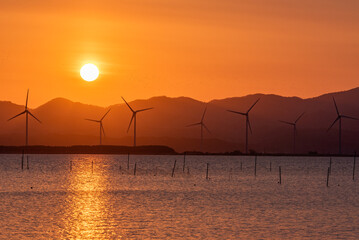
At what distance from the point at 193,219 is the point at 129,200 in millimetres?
24936

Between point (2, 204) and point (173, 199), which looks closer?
point (2, 204)

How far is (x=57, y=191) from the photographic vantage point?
10825 centimetres

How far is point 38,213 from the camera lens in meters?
72.1

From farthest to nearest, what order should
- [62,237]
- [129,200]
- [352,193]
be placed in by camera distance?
[352,193]
[129,200]
[62,237]

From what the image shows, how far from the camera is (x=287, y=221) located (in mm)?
65688

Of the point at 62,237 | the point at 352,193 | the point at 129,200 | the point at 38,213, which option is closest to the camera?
the point at 62,237

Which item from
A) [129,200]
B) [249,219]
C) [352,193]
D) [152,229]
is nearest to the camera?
[152,229]

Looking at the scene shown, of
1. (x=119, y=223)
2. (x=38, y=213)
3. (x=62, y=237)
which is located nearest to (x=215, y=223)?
(x=119, y=223)

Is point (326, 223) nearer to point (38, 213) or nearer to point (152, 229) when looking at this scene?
point (152, 229)

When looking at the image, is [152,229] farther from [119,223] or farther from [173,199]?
[173,199]

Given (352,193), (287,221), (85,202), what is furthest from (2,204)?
(352,193)

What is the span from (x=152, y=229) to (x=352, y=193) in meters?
57.9

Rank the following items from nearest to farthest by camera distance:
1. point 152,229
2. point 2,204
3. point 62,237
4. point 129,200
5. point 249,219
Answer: point 62,237 → point 152,229 → point 249,219 → point 2,204 → point 129,200

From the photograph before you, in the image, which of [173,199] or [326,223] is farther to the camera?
[173,199]
